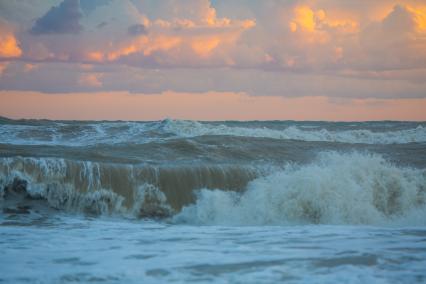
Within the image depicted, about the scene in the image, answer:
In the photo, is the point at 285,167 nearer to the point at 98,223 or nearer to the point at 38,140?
the point at 98,223

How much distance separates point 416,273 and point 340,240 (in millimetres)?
1514

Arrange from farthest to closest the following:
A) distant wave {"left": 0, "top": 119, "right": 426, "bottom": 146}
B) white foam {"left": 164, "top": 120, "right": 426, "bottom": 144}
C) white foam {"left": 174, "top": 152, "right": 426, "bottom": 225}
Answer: white foam {"left": 164, "top": 120, "right": 426, "bottom": 144}
distant wave {"left": 0, "top": 119, "right": 426, "bottom": 146}
white foam {"left": 174, "top": 152, "right": 426, "bottom": 225}

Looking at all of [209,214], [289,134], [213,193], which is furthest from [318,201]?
[289,134]

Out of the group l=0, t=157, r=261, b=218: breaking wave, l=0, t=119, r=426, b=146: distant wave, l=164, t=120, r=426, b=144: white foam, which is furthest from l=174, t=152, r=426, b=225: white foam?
l=164, t=120, r=426, b=144: white foam

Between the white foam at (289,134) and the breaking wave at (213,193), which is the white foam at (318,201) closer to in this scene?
the breaking wave at (213,193)

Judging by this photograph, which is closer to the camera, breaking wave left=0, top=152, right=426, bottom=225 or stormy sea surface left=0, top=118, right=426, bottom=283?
stormy sea surface left=0, top=118, right=426, bottom=283

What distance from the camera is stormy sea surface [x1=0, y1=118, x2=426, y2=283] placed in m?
4.88

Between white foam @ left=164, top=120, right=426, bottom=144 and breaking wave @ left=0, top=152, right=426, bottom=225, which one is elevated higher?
white foam @ left=164, top=120, right=426, bottom=144

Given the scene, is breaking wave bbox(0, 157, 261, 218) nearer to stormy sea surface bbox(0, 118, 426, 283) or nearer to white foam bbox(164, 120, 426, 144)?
stormy sea surface bbox(0, 118, 426, 283)

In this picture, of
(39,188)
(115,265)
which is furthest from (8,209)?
(115,265)

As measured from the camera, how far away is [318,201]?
930 centimetres

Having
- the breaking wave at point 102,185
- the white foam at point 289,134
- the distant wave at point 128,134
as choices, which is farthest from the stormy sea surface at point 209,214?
the white foam at point 289,134

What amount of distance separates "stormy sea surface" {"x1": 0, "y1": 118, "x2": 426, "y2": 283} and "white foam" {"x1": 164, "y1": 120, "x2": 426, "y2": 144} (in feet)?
12.0

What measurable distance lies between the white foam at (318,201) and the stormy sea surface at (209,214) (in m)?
0.03
